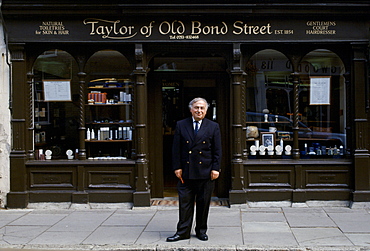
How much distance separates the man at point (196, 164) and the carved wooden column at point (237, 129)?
2.33 metres

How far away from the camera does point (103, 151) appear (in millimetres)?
9844

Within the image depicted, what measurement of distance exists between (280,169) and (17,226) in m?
5.18

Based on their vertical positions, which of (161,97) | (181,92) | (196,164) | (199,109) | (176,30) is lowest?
(196,164)

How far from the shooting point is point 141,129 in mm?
9445

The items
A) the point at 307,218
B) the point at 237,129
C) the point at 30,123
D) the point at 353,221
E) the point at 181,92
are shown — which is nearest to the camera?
the point at 353,221

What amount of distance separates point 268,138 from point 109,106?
352 centimetres

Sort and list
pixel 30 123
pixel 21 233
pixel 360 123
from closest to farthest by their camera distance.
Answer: pixel 21 233 < pixel 360 123 < pixel 30 123

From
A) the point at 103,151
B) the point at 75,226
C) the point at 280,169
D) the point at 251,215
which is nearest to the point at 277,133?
the point at 280,169

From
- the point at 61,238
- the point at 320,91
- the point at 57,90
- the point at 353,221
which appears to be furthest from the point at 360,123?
the point at 57,90

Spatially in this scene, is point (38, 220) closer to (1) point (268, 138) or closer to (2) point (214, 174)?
(2) point (214, 174)

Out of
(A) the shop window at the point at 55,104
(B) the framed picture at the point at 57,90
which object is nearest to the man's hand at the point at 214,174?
(A) the shop window at the point at 55,104

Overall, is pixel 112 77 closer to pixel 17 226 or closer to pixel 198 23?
pixel 198 23

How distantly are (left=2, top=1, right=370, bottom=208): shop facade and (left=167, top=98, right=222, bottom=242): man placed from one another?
93.7 inches

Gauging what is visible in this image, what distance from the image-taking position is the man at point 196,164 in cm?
698
